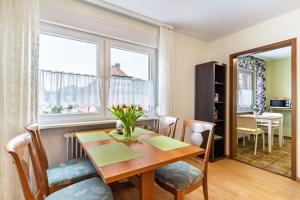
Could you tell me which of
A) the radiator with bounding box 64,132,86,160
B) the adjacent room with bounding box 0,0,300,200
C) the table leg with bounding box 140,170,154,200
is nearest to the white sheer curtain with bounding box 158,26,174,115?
the adjacent room with bounding box 0,0,300,200

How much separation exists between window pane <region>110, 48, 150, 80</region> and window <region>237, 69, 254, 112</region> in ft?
10.3

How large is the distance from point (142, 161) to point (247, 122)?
11.2ft

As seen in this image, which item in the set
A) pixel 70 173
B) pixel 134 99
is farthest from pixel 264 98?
pixel 70 173

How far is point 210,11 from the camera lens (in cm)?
232

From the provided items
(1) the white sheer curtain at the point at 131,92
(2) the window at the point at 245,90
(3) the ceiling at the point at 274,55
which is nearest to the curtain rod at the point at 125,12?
(1) the white sheer curtain at the point at 131,92

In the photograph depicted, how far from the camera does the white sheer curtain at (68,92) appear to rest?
1.92 metres

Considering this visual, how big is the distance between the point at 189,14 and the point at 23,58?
2256 mm

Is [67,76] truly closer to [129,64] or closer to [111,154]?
[129,64]

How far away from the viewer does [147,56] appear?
9.25 ft

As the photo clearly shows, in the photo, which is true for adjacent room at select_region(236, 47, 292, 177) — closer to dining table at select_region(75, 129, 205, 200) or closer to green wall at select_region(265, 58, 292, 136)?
green wall at select_region(265, 58, 292, 136)

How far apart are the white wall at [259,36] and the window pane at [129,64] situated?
160cm

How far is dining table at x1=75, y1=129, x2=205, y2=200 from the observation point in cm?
93

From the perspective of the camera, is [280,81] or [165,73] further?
[280,81]

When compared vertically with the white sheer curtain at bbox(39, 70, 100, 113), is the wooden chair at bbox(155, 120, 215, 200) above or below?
below
